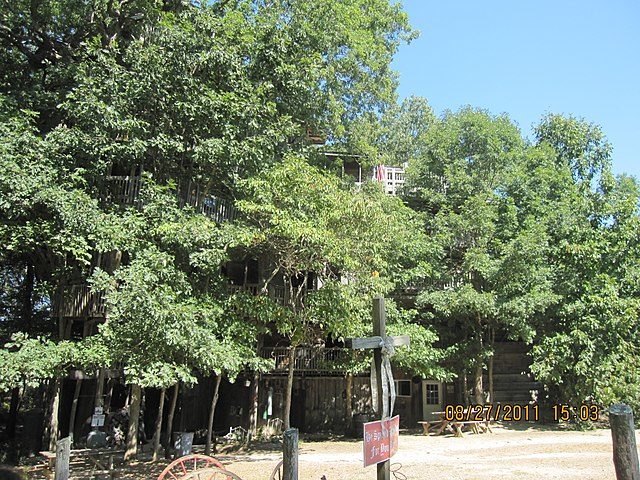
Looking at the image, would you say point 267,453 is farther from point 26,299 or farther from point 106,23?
point 106,23

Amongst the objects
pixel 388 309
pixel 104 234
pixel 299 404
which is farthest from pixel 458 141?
pixel 104 234

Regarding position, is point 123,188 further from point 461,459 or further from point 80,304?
point 461,459

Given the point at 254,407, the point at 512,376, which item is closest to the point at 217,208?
the point at 254,407

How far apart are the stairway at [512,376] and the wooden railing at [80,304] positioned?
15.1 metres

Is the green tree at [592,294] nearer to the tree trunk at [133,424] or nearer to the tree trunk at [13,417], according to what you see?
the tree trunk at [133,424]

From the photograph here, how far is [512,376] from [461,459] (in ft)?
32.2

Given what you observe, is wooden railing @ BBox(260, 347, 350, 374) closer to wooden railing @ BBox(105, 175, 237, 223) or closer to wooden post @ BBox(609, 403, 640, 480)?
wooden railing @ BBox(105, 175, 237, 223)

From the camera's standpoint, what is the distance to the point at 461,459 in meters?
12.9

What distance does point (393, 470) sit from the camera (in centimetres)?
1123

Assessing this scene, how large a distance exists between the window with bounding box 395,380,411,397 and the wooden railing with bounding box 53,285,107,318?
12587 mm

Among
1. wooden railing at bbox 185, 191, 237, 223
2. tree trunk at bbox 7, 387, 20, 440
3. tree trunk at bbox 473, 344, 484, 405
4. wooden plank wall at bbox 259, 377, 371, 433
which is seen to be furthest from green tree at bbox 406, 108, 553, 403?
tree trunk at bbox 7, 387, 20, 440

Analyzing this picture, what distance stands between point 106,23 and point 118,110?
4.84 meters

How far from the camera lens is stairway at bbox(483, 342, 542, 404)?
70.2 ft

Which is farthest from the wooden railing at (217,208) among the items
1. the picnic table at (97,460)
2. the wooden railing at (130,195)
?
the picnic table at (97,460)
